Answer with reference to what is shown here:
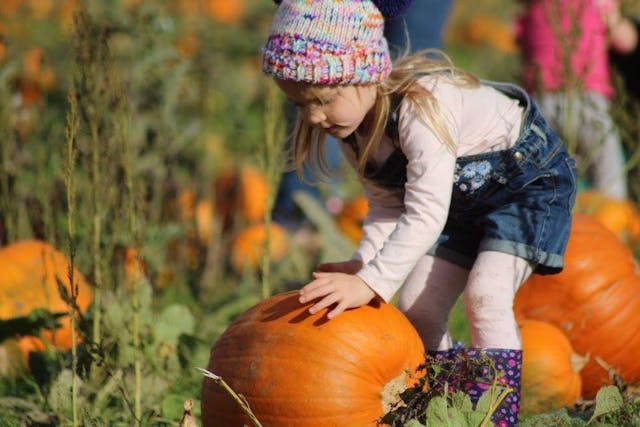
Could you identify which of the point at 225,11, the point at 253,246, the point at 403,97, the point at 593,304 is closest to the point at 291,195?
the point at 253,246

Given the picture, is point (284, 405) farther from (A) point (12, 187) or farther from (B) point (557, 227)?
(A) point (12, 187)

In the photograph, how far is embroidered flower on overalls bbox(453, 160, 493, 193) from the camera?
9.47 ft

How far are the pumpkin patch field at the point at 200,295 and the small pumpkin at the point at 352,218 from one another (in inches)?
0.6

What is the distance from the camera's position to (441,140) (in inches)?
106

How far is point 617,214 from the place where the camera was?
16.1 feet

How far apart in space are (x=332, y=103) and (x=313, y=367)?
2.28ft

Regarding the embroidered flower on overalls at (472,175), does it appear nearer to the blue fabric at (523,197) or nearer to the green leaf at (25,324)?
the blue fabric at (523,197)

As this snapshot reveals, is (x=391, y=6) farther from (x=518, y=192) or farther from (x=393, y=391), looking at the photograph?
(x=393, y=391)

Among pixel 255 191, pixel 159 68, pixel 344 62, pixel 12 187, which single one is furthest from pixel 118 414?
pixel 255 191

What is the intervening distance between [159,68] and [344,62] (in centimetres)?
216

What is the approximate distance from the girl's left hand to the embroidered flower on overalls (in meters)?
0.50

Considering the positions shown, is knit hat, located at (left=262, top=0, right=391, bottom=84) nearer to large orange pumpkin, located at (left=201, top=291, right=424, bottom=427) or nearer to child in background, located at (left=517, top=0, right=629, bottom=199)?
large orange pumpkin, located at (left=201, top=291, right=424, bottom=427)

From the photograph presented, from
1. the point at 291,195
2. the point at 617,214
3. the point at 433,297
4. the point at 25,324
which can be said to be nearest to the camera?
the point at 433,297

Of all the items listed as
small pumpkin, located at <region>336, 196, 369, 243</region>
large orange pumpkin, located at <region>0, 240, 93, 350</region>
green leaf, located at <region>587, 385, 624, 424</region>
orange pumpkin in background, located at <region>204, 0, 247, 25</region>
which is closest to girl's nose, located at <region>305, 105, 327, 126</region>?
green leaf, located at <region>587, 385, 624, 424</region>
